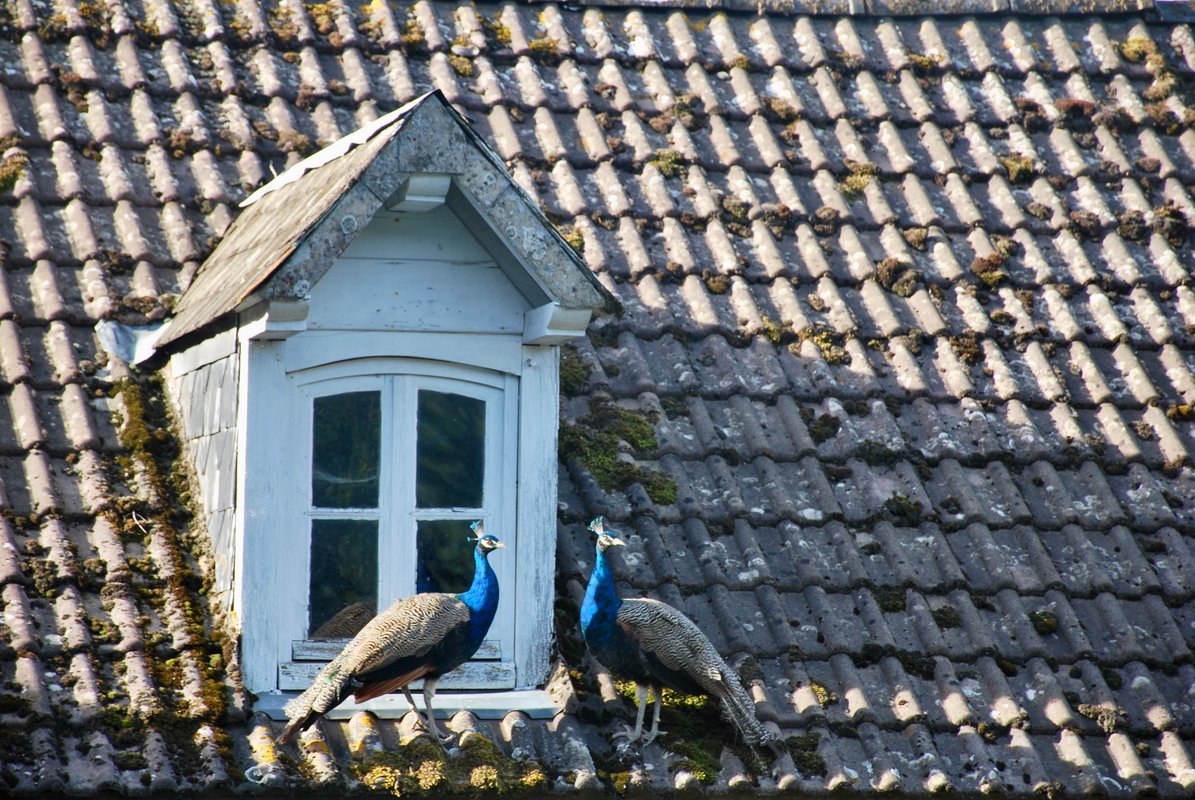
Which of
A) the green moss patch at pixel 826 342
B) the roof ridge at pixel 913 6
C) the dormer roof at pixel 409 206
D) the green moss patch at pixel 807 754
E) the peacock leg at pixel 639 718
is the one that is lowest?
the green moss patch at pixel 807 754

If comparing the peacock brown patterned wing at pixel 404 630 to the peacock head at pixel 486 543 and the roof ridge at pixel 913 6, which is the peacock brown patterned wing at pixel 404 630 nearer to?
the peacock head at pixel 486 543

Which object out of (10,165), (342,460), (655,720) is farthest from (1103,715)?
Result: (10,165)

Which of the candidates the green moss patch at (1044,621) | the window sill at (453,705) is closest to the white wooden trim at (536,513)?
the window sill at (453,705)

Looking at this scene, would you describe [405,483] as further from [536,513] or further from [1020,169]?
[1020,169]

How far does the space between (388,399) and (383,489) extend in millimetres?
315

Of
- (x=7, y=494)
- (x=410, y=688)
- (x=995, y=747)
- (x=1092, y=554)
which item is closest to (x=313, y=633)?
(x=410, y=688)

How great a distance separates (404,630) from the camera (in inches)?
164

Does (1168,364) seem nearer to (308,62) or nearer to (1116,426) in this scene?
(1116,426)

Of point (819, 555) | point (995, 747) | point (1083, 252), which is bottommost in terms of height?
point (995, 747)

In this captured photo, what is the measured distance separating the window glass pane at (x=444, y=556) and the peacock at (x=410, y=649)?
23 cm

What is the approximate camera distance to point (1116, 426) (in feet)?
19.3

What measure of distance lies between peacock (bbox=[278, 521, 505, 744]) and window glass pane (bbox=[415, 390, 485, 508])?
0.35 metres

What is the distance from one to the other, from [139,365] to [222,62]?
6.24ft

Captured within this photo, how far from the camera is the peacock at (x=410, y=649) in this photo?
4109 millimetres
